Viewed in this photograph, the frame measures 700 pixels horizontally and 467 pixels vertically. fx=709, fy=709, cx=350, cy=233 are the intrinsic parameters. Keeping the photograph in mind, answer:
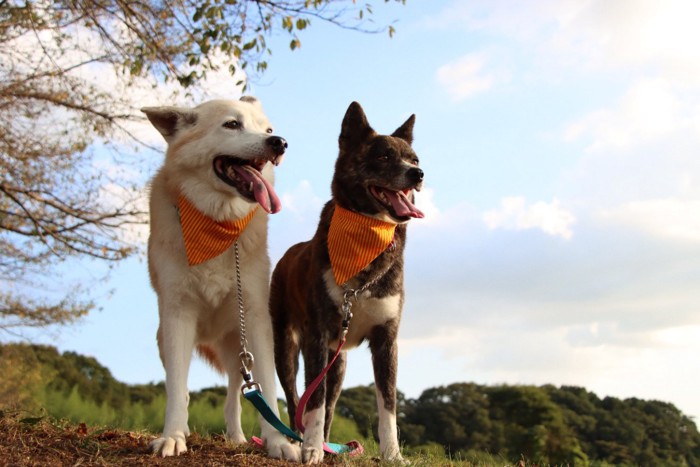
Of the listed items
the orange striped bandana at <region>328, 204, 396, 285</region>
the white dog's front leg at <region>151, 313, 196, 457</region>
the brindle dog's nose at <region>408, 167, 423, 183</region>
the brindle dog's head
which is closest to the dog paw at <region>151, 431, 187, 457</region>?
the white dog's front leg at <region>151, 313, 196, 457</region>

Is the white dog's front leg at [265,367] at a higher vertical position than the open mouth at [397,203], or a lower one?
lower

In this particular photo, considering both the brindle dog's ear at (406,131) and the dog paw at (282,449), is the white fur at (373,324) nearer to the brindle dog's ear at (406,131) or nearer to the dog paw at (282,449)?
the dog paw at (282,449)

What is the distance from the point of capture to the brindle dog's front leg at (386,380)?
482cm

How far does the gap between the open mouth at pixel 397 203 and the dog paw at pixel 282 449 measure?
171cm

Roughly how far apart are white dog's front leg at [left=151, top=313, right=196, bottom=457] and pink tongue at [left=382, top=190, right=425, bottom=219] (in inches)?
64.8

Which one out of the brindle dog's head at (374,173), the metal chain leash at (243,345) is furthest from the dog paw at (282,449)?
the brindle dog's head at (374,173)

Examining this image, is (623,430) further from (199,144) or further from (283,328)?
(199,144)

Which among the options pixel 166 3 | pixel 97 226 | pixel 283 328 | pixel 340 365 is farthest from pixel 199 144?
pixel 97 226

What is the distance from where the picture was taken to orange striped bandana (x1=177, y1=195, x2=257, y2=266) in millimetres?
4937

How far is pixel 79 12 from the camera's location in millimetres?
10469

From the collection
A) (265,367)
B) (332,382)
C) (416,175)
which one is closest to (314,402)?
(265,367)

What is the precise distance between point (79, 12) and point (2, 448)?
7.59 m

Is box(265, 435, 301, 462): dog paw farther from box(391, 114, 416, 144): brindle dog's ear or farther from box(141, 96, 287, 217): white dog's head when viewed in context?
box(391, 114, 416, 144): brindle dog's ear

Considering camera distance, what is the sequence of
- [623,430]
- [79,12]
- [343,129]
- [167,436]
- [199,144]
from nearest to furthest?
[167,436] < [199,144] < [343,129] < [79,12] < [623,430]
